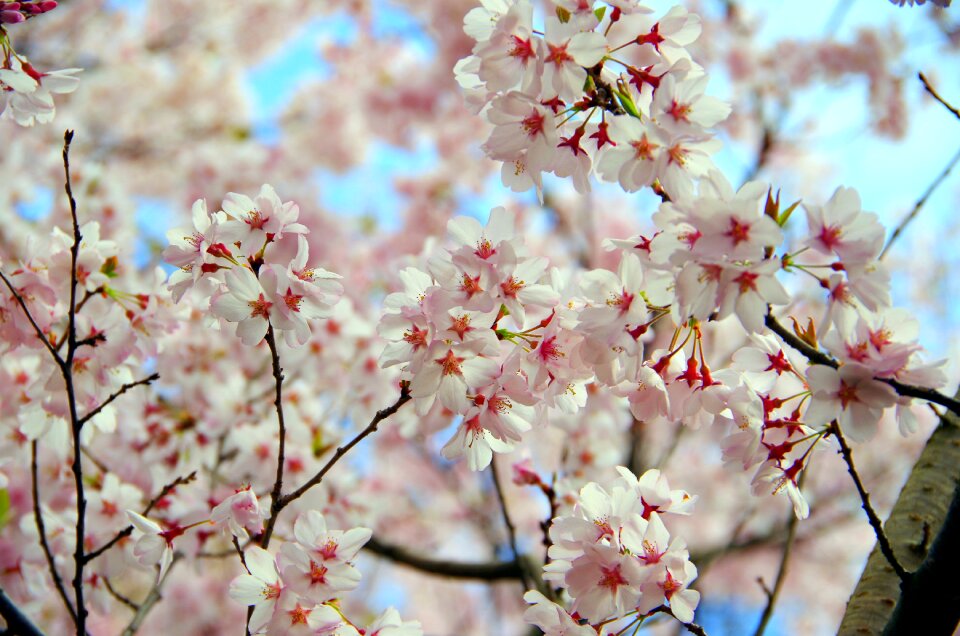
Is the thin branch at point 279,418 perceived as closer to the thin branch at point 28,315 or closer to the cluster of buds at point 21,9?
the thin branch at point 28,315

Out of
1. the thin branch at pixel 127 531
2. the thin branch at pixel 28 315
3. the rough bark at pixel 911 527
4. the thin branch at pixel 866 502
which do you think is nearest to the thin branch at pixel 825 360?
the thin branch at pixel 866 502

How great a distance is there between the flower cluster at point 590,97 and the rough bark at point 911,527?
86 centimetres

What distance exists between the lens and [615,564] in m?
1.22

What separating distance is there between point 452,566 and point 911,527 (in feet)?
6.76

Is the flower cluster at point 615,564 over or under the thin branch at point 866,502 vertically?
under

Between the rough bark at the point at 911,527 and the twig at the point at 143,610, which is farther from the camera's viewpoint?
the twig at the point at 143,610

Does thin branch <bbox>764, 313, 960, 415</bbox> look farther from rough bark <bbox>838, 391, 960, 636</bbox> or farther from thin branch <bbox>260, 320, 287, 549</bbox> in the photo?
thin branch <bbox>260, 320, 287, 549</bbox>

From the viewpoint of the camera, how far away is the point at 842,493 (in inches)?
257

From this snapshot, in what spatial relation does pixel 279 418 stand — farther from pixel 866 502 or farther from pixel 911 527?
pixel 911 527

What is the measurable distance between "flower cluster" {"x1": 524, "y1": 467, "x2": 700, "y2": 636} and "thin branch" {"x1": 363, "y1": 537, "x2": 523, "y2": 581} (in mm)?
1954

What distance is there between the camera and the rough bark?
4.83 feet

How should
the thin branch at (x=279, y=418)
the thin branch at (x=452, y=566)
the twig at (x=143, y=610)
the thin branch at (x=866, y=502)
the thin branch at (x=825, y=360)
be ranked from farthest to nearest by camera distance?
the thin branch at (x=452, y=566) → the twig at (x=143, y=610) → the thin branch at (x=279, y=418) → the thin branch at (x=866, y=502) → the thin branch at (x=825, y=360)

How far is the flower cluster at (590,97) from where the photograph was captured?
3.80 ft

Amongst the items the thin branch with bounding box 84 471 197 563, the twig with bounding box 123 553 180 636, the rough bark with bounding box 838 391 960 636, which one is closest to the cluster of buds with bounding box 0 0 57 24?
the thin branch with bounding box 84 471 197 563
